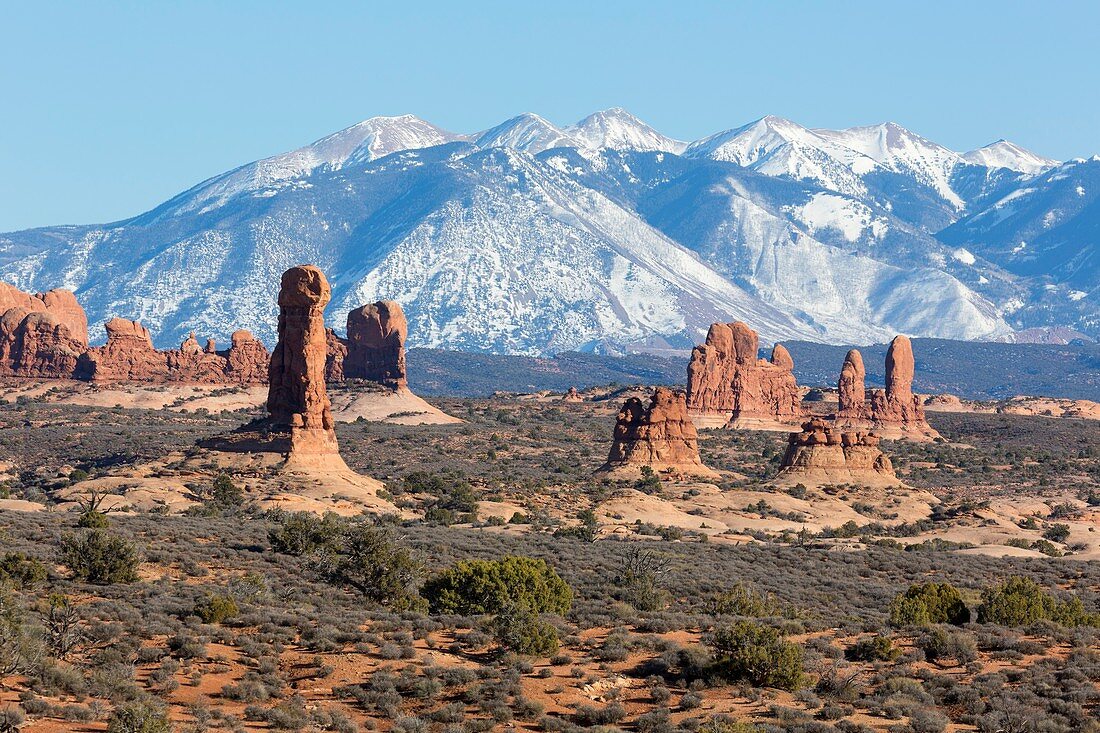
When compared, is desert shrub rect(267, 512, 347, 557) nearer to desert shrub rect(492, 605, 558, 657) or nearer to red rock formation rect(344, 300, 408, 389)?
desert shrub rect(492, 605, 558, 657)

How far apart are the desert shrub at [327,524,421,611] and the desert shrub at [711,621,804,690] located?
10143 millimetres

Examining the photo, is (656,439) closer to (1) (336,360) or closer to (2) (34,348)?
(1) (336,360)

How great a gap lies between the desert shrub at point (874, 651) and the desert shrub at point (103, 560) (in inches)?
657

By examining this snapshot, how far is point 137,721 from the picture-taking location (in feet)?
91.5

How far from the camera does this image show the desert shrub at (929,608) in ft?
135

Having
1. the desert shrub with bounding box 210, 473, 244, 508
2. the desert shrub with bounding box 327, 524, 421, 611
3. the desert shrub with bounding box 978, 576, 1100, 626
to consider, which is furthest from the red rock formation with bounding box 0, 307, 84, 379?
the desert shrub with bounding box 978, 576, 1100, 626

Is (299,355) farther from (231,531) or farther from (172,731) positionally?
(172,731)

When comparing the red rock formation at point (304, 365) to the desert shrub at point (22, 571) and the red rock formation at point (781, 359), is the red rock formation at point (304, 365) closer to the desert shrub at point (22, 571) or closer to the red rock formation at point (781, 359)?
the desert shrub at point (22, 571)

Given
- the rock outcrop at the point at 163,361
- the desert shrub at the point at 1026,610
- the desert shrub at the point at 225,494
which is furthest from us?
the rock outcrop at the point at 163,361

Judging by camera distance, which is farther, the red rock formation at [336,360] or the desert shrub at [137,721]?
the red rock formation at [336,360]

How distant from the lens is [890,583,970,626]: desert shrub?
135 ft

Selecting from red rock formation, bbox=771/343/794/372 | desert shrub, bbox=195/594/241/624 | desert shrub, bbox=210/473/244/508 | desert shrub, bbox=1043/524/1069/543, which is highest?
red rock formation, bbox=771/343/794/372

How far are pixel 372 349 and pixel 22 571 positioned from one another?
111609mm

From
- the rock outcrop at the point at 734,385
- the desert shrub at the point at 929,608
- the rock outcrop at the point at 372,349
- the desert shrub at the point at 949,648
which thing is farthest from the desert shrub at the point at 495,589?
the rock outcrop at the point at 372,349
